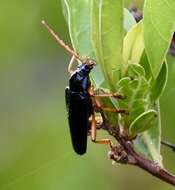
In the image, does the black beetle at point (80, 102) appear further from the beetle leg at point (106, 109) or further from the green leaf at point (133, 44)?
the green leaf at point (133, 44)

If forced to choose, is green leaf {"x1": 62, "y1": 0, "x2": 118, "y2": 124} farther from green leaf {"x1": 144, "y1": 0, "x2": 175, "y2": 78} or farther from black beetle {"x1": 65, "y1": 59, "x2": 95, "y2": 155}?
green leaf {"x1": 144, "y1": 0, "x2": 175, "y2": 78}

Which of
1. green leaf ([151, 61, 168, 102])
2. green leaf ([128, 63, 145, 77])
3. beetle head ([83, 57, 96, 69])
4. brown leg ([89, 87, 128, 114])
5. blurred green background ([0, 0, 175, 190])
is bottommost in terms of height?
blurred green background ([0, 0, 175, 190])

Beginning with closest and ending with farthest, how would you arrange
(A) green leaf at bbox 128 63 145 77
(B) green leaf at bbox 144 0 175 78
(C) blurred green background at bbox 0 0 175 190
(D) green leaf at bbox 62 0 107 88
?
(B) green leaf at bbox 144 0 175 78 → (A) green leaf at bbox 128 63 145 77 → (D) green leaf at bbox 62 0 107 88 → (C) blurred green background at bbox 0 0 175 190

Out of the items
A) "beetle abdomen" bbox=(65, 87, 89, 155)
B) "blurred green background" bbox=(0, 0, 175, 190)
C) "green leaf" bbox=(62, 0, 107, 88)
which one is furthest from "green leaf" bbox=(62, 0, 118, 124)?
"blurred green background" bbox=(0, 0, 175, 190)

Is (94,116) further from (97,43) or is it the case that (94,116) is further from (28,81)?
(28,81)

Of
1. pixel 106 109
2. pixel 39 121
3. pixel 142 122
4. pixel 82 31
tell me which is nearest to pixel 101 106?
pixel 106 109

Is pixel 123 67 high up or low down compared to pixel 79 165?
up

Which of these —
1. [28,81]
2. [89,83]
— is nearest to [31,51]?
[28,81]
